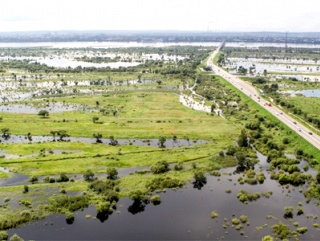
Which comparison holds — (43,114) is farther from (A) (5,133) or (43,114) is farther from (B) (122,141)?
(B) (122,141)

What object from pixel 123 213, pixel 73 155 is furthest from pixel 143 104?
pixel 123 213

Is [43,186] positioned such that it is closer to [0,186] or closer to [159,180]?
[0,186]

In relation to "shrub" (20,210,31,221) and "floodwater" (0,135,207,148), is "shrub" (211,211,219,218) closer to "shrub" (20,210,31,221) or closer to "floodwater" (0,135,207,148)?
"shrub" (20,210,31,221)

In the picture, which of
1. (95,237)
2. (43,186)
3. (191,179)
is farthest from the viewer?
(191,179)

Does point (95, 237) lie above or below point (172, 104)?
below

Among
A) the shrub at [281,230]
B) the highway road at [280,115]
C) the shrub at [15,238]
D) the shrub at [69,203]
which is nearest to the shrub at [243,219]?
the shrub at [281,230]

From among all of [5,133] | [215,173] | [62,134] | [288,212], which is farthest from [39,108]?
[288,212]

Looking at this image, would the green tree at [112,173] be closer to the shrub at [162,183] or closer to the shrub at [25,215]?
the shrub at [162,183]
